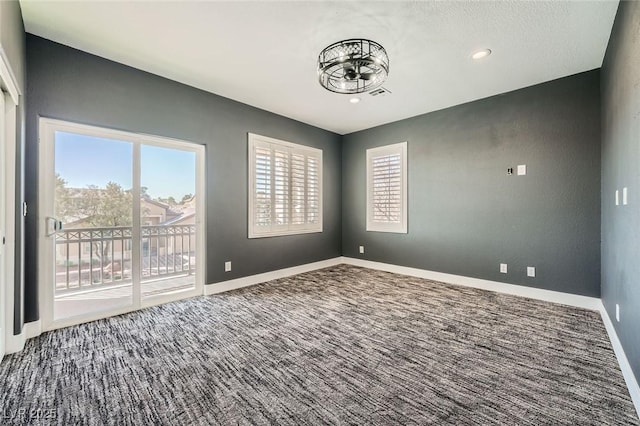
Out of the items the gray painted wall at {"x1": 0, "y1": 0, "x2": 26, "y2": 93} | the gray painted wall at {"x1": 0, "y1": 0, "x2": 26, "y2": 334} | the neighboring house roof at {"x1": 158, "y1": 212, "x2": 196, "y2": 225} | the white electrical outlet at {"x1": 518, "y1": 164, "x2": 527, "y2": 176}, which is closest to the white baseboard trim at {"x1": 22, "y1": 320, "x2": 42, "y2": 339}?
the gray painted wall at {"x1": 0, "y1": 0, "x2": 26, "y2": 334}

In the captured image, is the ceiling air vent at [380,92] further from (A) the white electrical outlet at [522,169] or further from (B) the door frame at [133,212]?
(B) the door frame at [133,212]

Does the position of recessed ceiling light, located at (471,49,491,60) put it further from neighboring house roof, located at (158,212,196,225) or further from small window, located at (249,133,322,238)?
neighboring house roof, located at (158,212,196,225)

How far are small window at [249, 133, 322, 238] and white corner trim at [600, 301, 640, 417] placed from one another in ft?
12.8

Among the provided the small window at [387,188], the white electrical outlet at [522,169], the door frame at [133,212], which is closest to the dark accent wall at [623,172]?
the white electrical outlet at [522,169]

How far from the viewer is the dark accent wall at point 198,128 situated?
2572 millimetres

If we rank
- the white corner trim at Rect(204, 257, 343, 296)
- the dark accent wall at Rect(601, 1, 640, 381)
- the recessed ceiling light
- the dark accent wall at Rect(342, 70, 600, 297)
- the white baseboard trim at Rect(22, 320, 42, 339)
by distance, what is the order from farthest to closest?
the white corner trim at Rect(204, 257, 343, 296), the dark accent wall at Rect(342, 70, 600, 297), the recessed ceiling light, the white baseboard trim at Rect(22, 320, 42, 339), the dark accent wall at Rect(601, 1, 640, 381)

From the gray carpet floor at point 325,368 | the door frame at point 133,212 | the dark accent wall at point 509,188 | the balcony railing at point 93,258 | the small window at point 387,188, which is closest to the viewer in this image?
the gray carpet floor at point 325,368

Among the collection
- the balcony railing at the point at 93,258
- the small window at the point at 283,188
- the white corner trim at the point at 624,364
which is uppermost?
the small window at the point at 283,188

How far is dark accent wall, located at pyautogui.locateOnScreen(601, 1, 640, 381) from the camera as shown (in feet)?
5.57

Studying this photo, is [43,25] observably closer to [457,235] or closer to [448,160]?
[448,160]

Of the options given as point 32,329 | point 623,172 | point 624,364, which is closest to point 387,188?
point 623,172

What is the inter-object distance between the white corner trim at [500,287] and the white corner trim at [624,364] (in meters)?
0.48

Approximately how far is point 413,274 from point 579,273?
2.08m

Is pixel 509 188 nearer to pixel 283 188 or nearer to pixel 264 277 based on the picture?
pixel 283 188
